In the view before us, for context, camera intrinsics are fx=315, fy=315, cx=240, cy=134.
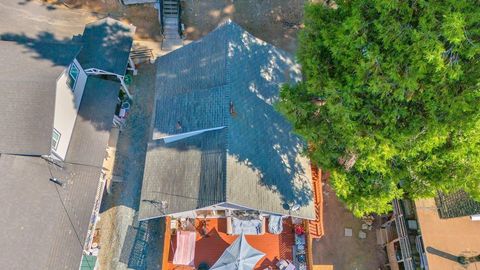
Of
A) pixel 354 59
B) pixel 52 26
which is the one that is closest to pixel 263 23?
pixel 354 59

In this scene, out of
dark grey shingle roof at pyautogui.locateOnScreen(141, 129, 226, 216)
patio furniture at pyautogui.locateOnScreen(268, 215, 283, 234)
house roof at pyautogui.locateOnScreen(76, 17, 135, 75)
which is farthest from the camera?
A: house roof at pyautogui.locateOnScreen(76, 17, 135, 75)

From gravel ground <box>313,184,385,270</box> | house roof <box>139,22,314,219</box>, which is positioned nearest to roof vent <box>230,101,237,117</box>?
house roof <box>139,22,314,219</box>

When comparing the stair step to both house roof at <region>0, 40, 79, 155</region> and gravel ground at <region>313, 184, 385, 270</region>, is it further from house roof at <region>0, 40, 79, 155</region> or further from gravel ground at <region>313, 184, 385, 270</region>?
gravel ground at <region>313, 184, 385, 270</region>

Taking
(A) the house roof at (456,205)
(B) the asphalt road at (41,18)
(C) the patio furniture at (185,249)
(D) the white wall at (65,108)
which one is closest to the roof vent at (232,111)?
(C) the patio furniture at (185,249)

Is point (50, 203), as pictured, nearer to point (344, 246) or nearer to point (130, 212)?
point (130, 212)

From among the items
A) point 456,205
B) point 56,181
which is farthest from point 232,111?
point 456,205

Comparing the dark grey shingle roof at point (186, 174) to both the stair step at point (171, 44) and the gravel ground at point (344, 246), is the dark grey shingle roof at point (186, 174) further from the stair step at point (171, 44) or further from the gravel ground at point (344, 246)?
the stair step at point (171, 44)
